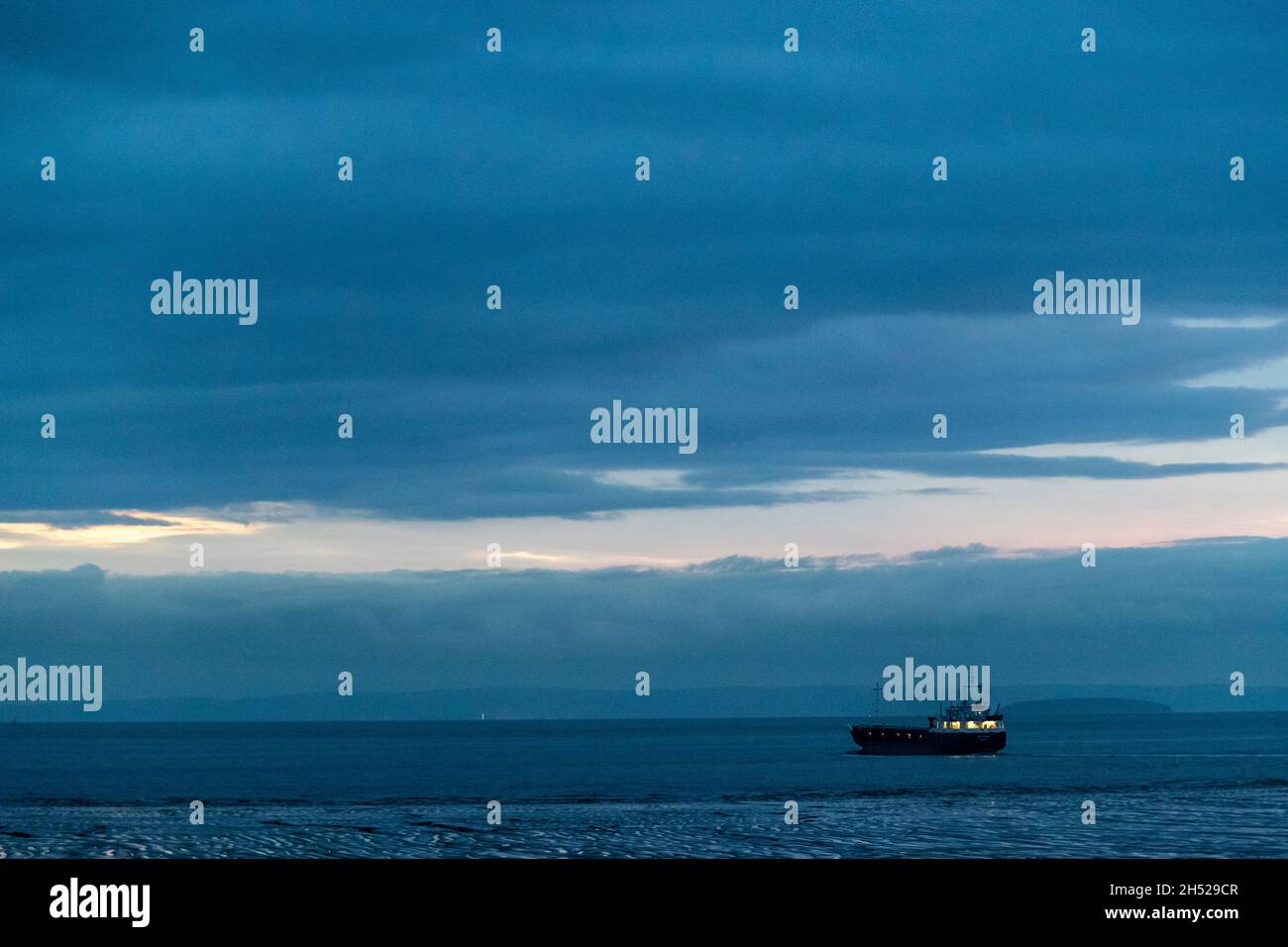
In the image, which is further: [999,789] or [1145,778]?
[1145,778]
